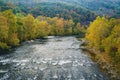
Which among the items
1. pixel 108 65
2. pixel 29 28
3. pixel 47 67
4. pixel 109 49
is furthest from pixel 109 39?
pixel 29 28

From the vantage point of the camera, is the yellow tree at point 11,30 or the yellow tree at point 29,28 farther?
the yellow tree at point 29,28

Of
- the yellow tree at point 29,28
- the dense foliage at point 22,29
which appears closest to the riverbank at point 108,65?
the dense foliage at point 22,29

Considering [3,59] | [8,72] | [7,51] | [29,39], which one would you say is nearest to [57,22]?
[29,39]

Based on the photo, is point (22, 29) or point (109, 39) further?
point (22, 29)

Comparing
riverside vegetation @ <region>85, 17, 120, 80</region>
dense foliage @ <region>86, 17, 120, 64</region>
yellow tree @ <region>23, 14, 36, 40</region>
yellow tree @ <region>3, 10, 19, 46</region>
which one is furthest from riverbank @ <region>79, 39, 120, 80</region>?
Result: yellow tree @ <region>23, 14, 36, 40</region>

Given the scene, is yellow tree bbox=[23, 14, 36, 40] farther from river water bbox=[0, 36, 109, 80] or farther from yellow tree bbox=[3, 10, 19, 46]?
river water bbox=[0, 36, 109, 80]

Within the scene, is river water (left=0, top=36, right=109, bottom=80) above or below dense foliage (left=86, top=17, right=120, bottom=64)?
below

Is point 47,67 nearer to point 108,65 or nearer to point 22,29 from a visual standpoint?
point 108,65

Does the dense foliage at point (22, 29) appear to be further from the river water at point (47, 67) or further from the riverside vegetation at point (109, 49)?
the riverside vegetation at point (109, 49)
